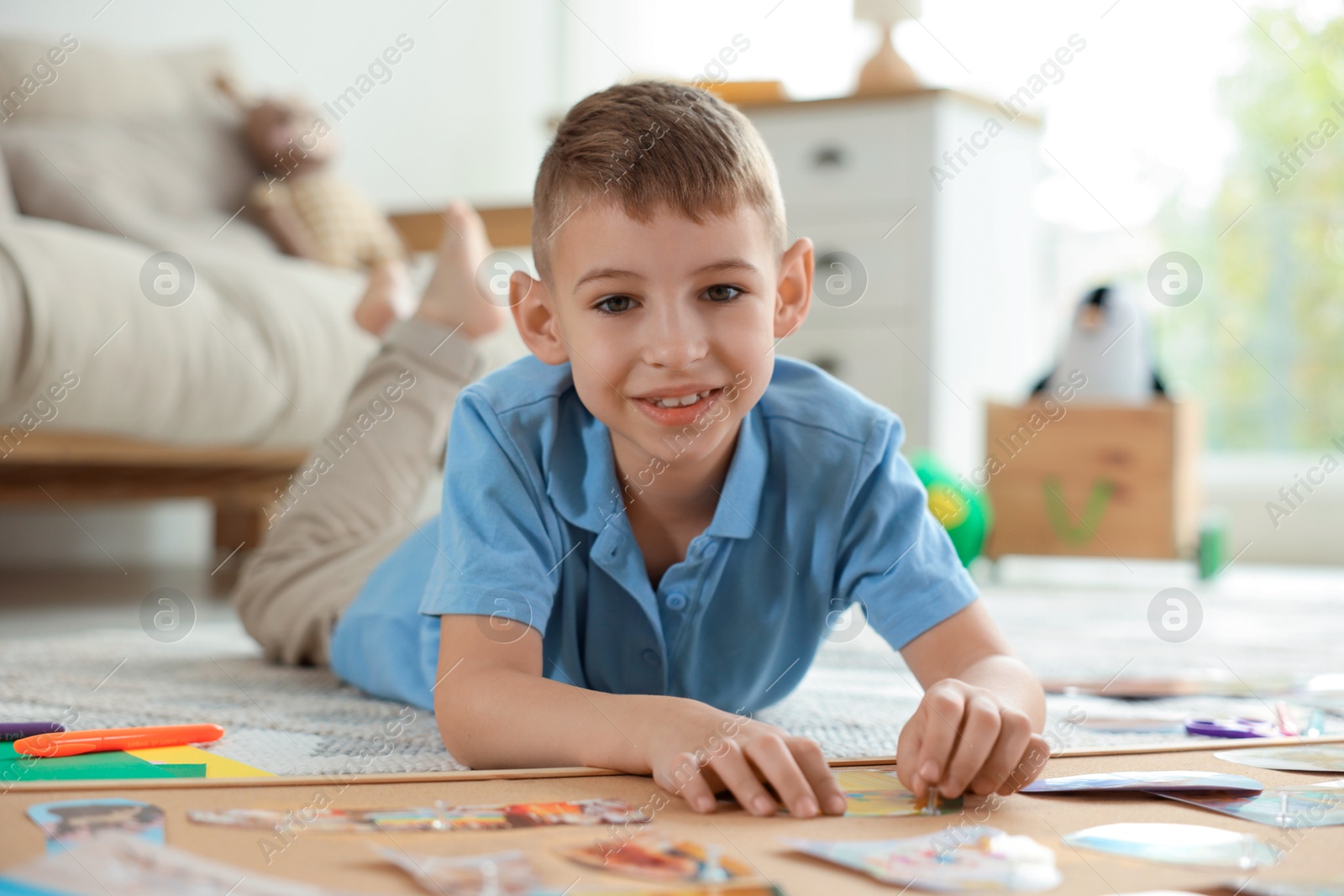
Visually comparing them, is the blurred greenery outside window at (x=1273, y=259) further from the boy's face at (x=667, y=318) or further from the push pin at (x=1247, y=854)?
the push pin at (x=1247, y=854)

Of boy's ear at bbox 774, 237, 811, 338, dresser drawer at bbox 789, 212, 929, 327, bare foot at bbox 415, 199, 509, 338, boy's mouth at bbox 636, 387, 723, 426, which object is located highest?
dresser drawer at bbox 789, 212, 929, 327

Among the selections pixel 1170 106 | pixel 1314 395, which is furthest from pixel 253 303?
pixel 1314 395

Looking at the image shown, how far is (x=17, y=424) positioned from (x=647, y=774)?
99 cm

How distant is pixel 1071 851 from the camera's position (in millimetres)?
484

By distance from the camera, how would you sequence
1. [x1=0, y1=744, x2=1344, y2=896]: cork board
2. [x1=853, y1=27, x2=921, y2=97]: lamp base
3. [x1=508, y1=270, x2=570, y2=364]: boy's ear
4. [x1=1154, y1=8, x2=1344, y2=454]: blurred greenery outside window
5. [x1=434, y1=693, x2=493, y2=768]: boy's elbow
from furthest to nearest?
1. [x1=1154, y1=8, x2=1344, y2=454]: blurred greenery outside window
2. [x1=853, y1=27, x2=921, y2=97]: lamp base
3. [x1=508, y1=270, x2=570, y2=364]: boy's ear
4. [x1=434, y1=693, x2=493, y2=768]: boy's elbow
5. [x1=0, y1=744, x2=1344, y2=896]: cork board

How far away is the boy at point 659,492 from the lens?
2.15 ft

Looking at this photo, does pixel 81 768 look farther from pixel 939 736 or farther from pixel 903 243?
pixel 903 243

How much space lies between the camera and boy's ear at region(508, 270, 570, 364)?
747 millimetres

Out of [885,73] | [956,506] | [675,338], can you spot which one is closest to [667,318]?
[675,338]

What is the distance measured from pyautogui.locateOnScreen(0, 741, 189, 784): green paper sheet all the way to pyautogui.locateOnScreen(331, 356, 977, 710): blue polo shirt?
17 centimetres

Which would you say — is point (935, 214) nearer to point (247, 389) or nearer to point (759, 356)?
point (247, 389)

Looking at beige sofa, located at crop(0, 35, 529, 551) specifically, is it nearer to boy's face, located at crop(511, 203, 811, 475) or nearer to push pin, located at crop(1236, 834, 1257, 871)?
boy's face, located at crop(511, 203, 811, 475)

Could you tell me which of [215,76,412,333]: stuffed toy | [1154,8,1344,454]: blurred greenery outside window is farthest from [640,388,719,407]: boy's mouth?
[1154,8,1344,454]: blurred greenery outside window

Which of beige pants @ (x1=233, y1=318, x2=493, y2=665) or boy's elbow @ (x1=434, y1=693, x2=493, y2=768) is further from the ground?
beige pants @ (x1=233, y1=318, x2=493, y2=665)
